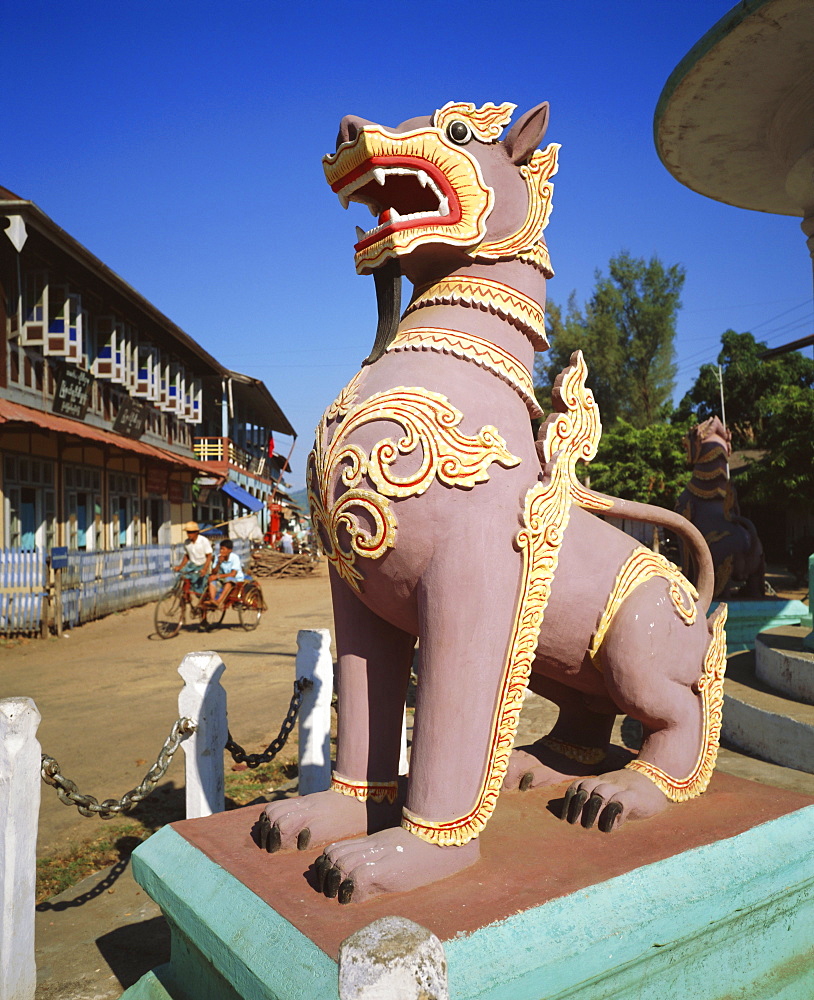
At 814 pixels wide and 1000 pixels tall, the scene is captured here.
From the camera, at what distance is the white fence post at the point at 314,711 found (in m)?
3.78

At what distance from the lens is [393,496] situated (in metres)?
1.78

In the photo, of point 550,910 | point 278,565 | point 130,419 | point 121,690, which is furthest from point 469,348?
point 278,565

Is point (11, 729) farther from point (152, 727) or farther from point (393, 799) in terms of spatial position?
point (152, 727)

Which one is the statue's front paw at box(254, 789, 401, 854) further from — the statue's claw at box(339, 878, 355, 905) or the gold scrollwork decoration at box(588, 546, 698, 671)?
the gold scrollwork decoration at box(588, 546, 698, 671)

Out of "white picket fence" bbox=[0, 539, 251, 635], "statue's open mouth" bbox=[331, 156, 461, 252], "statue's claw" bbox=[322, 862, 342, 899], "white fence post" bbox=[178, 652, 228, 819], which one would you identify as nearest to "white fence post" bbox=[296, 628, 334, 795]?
"white fence post" bbox=[178, 652, 228, 819]

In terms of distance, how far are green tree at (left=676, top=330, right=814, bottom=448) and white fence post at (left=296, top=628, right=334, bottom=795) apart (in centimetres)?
2645

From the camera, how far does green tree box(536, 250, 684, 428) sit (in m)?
27.3

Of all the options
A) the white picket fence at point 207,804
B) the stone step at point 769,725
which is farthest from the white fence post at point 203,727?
the stone step at point 769,725

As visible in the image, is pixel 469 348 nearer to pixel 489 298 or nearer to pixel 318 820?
pixel 489 298

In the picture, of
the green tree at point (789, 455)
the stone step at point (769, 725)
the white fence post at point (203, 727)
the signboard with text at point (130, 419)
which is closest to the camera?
the white fence post at point (203, 727)

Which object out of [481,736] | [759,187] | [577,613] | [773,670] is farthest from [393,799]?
[759,187]

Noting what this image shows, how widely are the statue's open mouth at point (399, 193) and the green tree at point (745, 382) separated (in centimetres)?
2772

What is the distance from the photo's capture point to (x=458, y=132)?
1933mm

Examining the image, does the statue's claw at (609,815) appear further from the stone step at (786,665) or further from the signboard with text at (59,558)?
the signboard with text at (59,558)
